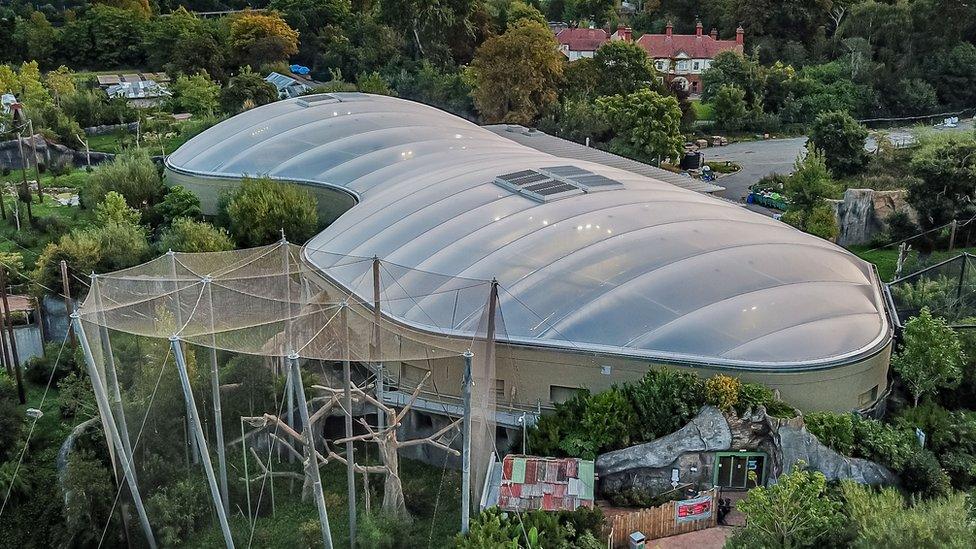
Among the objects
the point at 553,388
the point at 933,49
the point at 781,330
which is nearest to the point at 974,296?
the point at 781,330

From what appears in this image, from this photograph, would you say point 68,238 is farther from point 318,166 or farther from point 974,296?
point 974,296

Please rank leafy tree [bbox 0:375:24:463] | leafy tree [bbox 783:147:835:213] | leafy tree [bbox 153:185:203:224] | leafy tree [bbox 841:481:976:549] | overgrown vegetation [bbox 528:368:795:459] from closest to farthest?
leafy tree [bbox 841:481:976:549]
overgrown vegetation [bbox 528:368:795:459]
leafy tree [bbox 0:375:24:463]
leafy tree [bbox 153:185:203:224]
leafy tree [bbox 783:147:835:213]

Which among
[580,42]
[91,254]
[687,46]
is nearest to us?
[91,254]

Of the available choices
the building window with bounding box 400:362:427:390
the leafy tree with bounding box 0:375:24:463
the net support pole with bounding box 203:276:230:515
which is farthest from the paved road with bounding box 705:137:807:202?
the leafy tree with bounding box 0:375:24:463

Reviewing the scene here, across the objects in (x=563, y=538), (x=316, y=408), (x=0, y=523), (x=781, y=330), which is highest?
(x=781, y=330)

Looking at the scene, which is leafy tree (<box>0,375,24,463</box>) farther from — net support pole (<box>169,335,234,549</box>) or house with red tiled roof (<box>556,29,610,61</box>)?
house with red tiled roof (<box>556,29,610,61</box>)

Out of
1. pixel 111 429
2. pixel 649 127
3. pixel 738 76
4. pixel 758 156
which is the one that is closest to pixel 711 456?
pixel 111 429

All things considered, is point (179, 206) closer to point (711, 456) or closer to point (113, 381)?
point (113, 381)
